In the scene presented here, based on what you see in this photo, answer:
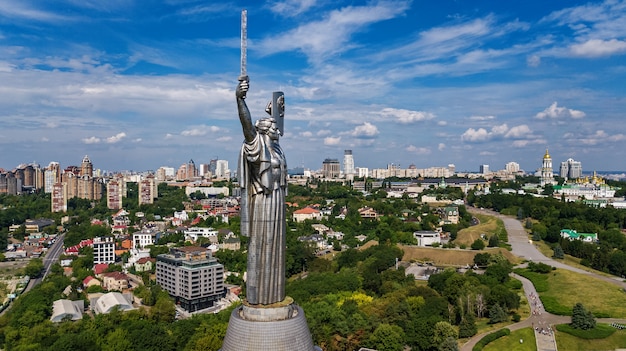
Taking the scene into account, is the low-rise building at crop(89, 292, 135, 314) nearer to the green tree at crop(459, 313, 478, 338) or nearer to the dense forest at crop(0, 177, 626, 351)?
the dense forest at crop(0, 177, 626, 351)

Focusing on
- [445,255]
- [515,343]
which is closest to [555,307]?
[515,343]

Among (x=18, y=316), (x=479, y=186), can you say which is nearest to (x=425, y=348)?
(x=18, y=316)

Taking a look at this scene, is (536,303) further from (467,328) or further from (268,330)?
(268,330)

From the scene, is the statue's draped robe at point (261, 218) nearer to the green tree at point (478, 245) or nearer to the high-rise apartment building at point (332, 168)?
the green tree at point (478, 245)

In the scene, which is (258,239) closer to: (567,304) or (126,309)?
(126,309)

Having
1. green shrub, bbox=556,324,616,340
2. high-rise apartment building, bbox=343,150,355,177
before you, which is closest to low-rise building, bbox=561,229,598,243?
green shrub, bbox=556,324,616,340

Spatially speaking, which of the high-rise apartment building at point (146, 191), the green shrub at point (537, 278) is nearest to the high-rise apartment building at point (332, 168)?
the high-rise apartment building at point (146, 191)
